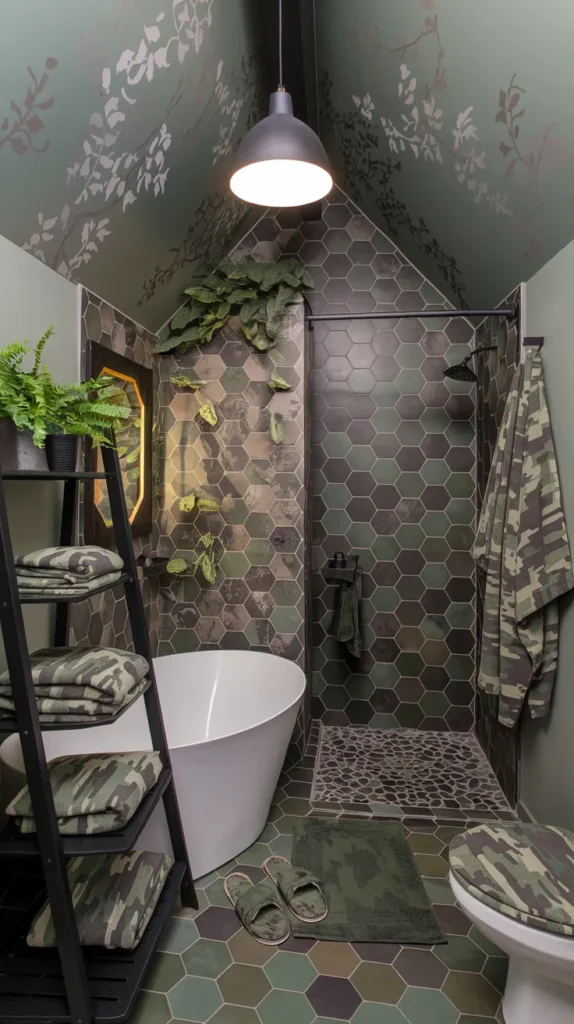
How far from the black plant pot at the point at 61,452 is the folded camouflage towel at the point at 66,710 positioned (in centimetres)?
65

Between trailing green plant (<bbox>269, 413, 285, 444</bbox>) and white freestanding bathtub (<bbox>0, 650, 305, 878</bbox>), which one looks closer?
white freestanding bathtub (<bbox>0, 650, 305, 878</bbox>)

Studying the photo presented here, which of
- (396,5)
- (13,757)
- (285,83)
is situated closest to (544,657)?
(13,757)

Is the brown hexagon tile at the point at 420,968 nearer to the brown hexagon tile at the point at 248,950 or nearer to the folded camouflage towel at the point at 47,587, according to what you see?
the brown hexagon tile at the point at 248,950

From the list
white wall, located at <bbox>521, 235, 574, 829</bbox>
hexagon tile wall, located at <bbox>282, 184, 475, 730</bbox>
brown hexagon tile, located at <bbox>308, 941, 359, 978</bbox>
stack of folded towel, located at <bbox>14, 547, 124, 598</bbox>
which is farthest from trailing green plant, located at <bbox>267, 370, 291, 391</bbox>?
brown hexagon tile, located at <bbox>308, 941, 359, 978</bbox>

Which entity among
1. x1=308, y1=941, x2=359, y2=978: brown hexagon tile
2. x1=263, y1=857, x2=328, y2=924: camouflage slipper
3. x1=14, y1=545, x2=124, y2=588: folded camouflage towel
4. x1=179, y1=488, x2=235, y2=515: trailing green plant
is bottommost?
x1=308, y1=941, x2=359, y2=978: brown hexagon tile

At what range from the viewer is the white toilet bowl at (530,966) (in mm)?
1432

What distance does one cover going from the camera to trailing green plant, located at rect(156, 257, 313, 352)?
3176 millimetres

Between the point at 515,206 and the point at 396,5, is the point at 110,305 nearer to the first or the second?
the point at 396,5

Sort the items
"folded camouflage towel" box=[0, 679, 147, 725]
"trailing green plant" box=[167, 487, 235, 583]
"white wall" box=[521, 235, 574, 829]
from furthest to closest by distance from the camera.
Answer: "trailing green plant" box=[167, 487, 235, 583] → "white wall" box=[521, 235, 574, 829] → "folded camouflage towel" box=[0, 679, 147, 725]

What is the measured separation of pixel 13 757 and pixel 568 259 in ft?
8.20

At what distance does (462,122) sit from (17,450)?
75.6 inches

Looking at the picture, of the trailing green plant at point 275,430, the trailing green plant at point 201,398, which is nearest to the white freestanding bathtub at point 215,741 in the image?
the trailing green plant at point 275,430

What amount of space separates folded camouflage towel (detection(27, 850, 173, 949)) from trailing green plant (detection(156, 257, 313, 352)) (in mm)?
2414

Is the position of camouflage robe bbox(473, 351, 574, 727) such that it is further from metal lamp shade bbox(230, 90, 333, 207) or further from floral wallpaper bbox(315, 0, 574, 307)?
metal lamp shade bbox(230, 90, 333, 207)
